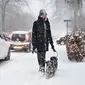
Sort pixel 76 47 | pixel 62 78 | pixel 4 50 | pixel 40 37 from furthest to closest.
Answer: pixel 4 50, pixel 76 47, pixel 40 37, pixel 62 78

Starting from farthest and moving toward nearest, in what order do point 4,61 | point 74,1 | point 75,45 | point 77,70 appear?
point 74,1 → point 4,61 → point 75,45 → point 77,70

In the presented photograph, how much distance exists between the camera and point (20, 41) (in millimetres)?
24141

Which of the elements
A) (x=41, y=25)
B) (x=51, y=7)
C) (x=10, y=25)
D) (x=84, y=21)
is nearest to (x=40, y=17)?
(x=41, y=25)

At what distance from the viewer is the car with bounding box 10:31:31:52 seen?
78.1 ft

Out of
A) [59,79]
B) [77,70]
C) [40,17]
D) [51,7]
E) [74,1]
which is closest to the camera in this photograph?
[59,79]

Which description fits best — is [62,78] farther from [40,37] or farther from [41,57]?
[40,37]

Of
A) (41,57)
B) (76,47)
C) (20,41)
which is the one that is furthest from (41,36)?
(20,41)

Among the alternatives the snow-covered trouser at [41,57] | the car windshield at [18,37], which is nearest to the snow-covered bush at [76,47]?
the snow-covered trouser at [41,57]

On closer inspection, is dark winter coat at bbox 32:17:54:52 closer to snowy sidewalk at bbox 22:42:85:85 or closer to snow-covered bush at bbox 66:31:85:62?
snowy sidewalk at bbox 22:42:85:85

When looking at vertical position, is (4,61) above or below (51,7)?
below

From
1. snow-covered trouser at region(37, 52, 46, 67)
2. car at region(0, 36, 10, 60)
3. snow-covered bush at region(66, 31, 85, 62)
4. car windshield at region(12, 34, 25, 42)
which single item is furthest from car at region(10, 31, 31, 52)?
snow-covered trouser at region(37, 52, 46, 67)

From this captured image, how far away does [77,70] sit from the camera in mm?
12336

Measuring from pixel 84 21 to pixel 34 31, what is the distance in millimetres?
37270

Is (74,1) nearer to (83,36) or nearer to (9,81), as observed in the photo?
(83,36)
